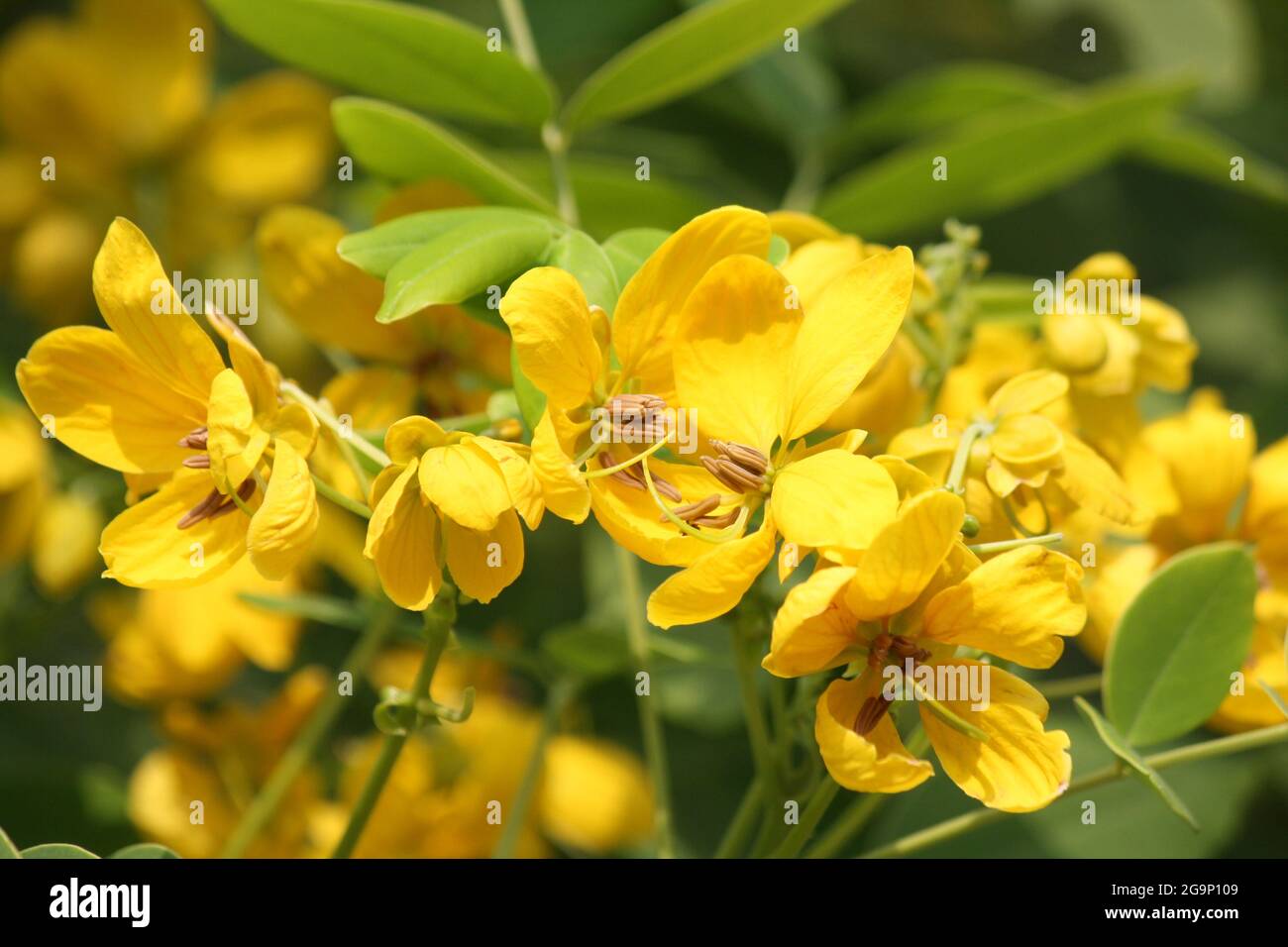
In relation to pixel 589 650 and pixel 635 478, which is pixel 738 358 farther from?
pixel 589 650

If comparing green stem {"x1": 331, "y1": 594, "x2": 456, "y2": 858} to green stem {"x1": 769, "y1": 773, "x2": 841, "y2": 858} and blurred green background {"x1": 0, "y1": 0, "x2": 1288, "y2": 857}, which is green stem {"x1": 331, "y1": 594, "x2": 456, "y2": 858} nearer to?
green stem {"x1": 769, "y1": 773, "x2": 841, "y2": 858}

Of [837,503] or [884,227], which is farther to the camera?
[884,227]

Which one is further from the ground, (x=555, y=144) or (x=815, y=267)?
(x=555, y=144)

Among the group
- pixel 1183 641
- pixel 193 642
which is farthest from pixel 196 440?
pixel 1183 641

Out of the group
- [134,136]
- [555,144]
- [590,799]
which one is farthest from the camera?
[134,136]

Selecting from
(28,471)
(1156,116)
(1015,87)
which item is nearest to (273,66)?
(28,471)

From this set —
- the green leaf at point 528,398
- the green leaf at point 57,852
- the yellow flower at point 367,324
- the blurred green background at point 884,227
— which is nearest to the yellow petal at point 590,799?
the blurred green background at point 884,227

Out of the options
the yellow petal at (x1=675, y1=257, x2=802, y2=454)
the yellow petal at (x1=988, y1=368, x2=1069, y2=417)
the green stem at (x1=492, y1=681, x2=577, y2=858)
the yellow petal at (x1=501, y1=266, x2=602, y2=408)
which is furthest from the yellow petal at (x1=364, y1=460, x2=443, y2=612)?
the green stem at (x1=492, y1=681, x2=577, y2=858)

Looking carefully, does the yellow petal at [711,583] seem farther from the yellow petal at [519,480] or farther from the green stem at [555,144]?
the green stem at [555,144]
